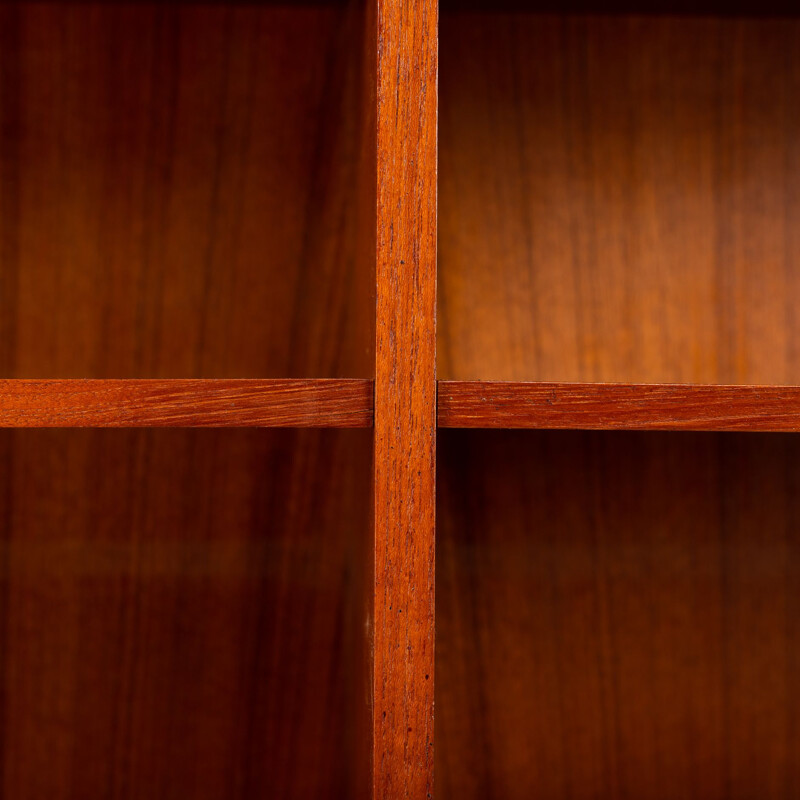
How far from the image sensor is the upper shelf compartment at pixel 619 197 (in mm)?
872

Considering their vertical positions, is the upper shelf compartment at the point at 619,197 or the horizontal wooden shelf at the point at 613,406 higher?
the upper shelf compartment at the point at 619,197

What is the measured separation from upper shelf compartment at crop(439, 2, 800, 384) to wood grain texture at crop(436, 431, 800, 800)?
108 millimetres

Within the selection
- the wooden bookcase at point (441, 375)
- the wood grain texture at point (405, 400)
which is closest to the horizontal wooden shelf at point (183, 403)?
the wood grain texture at point (405, 400)

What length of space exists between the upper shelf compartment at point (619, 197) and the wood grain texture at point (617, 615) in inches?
4.3

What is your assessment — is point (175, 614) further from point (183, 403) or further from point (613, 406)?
point (613, 406)

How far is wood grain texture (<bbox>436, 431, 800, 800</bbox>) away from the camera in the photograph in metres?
0.89

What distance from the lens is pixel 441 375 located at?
86 cm

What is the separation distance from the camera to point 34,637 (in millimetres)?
866

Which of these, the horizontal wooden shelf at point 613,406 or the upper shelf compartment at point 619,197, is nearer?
the horizontal wooden shelf at point 613,406

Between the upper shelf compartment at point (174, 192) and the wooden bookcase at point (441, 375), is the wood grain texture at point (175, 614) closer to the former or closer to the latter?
the wooden bookcase at point (441, 375)

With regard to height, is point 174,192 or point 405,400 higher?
point 174,192

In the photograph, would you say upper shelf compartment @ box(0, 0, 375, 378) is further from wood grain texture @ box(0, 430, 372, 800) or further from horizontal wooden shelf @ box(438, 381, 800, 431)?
horizontal wooden shelf @ box(438, 381, 800, 431)

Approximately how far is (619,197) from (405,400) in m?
0.48

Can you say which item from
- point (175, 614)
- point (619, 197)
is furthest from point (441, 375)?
point (175, 614)
